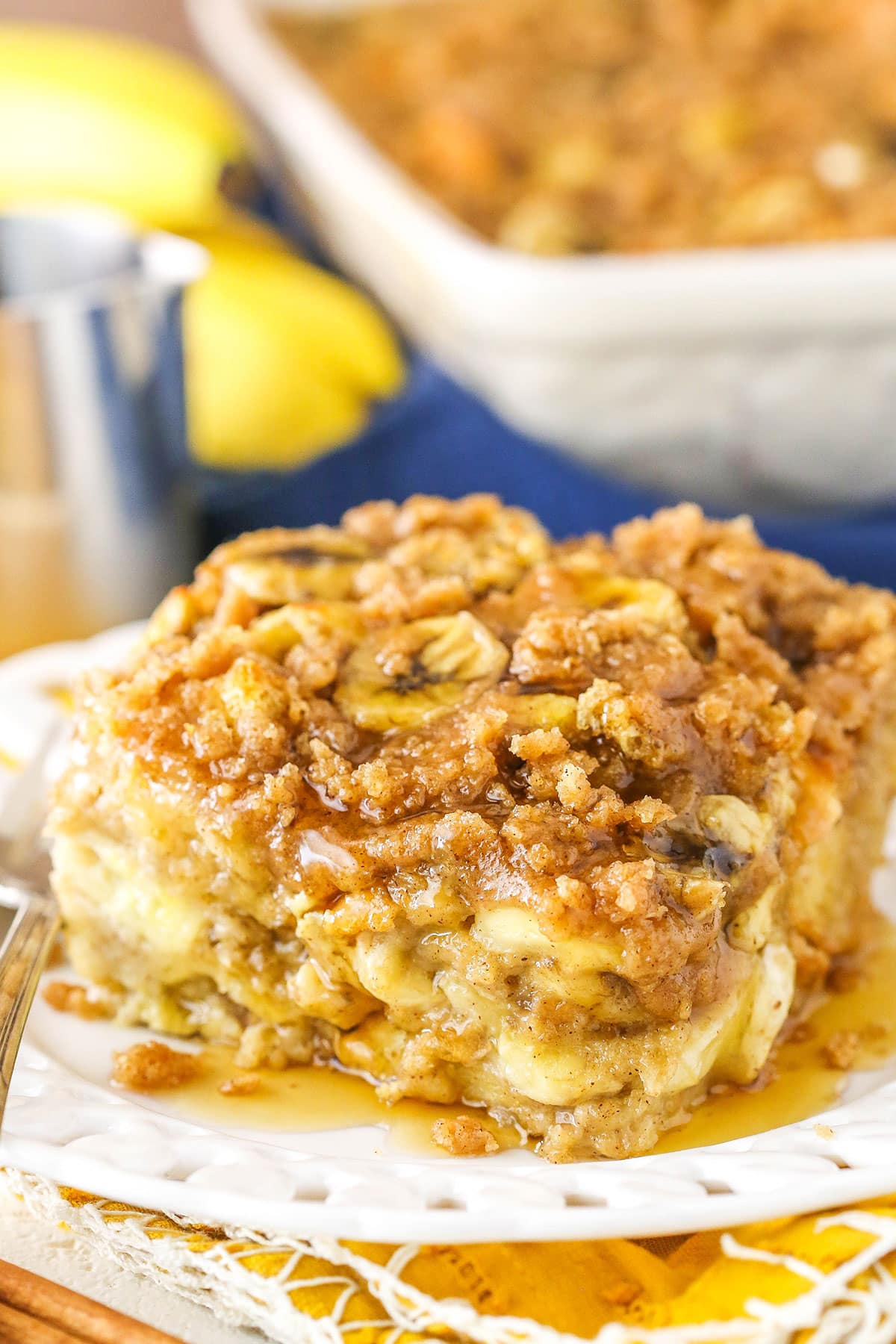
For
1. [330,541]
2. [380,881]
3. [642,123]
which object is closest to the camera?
[380,881]

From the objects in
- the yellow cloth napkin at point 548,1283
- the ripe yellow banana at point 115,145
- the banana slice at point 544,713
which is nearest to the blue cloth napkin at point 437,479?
the ripe yellow banana at point 115,145

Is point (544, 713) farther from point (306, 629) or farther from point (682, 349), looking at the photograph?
point (682, 349)

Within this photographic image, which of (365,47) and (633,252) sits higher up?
(365,47)

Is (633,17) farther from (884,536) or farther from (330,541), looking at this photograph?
(330,541)

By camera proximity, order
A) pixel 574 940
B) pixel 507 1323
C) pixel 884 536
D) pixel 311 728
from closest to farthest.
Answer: pixel 507 1323 → pixel 574 940 → pixel 311 728 → pixel 884 536

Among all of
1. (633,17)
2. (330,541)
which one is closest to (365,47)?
(633,17)

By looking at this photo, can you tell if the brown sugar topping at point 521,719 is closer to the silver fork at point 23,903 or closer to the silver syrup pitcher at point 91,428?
the silver fork at point 23,903

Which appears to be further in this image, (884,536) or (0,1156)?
(884,536)
